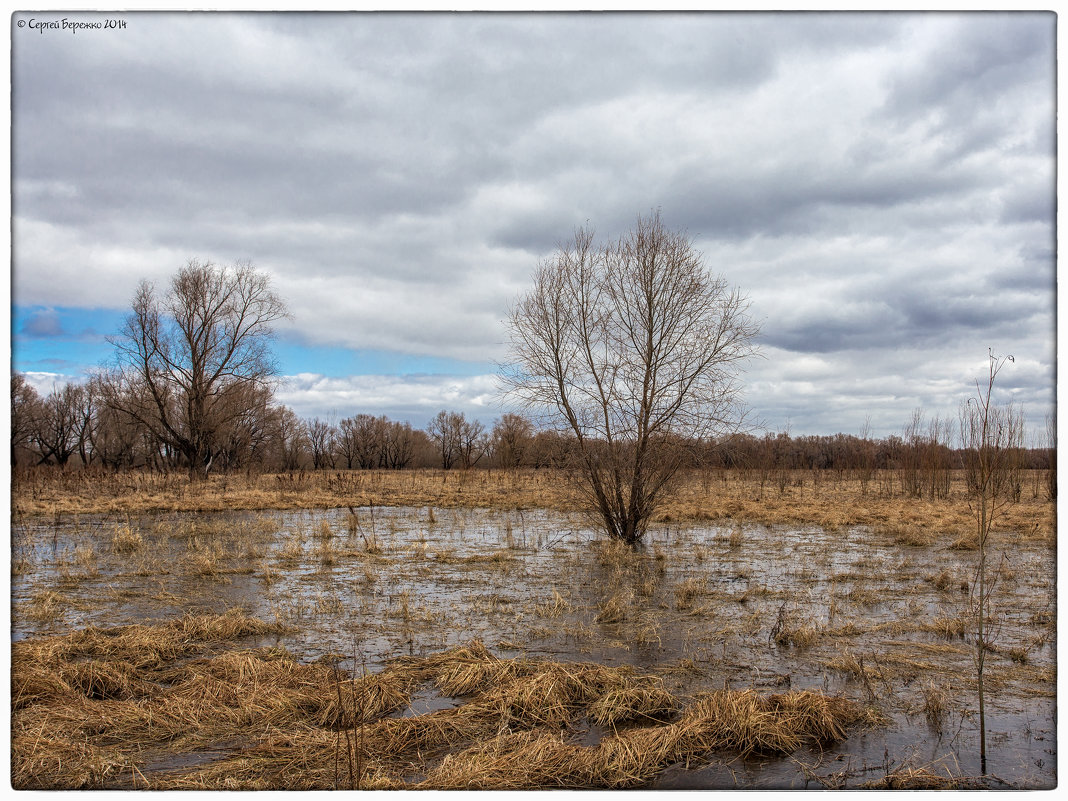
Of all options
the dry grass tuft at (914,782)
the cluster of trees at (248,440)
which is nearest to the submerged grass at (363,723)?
the dry grass tuft at (914,782)

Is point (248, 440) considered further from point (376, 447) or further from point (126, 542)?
point (126, 542)

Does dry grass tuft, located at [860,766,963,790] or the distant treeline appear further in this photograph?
the distant treeline

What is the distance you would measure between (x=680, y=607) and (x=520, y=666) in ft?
11.7

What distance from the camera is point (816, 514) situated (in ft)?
65.0

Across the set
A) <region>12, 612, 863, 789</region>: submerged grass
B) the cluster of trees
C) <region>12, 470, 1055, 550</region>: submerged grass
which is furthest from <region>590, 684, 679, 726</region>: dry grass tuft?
the cluster of trees

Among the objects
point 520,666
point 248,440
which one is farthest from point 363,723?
point 248,440

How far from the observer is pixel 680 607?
9242 millimetres

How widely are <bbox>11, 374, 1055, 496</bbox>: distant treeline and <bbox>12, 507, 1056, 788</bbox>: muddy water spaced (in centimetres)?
220

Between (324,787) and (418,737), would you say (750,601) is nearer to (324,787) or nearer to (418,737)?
(418,737)

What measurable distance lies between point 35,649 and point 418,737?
4137 millimetres

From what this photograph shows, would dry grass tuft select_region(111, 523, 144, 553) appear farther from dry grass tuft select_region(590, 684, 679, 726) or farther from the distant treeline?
dry grass tuft select_region(590, 684, 679, 726)

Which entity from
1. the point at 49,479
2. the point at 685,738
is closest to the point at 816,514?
the point at 685,738

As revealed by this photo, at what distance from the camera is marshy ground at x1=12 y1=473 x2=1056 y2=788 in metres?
4.61

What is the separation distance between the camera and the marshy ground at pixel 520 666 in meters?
4.61
